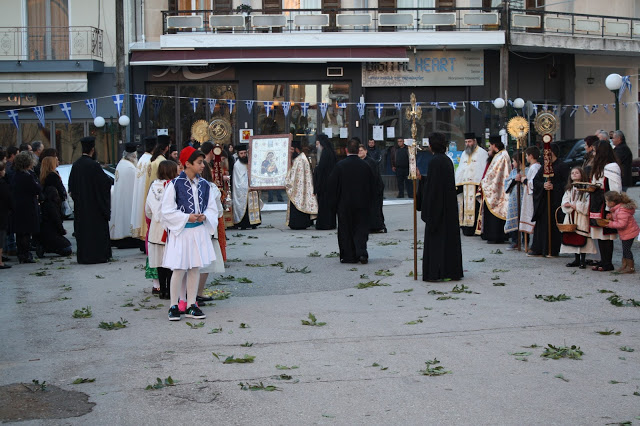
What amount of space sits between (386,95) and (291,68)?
3445 millimetres

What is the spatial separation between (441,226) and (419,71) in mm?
21089

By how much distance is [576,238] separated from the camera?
42.5 feet

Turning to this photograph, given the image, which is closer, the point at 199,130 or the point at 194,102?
the point at 199,130

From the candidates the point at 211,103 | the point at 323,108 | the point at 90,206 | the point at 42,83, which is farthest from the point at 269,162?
the point at 42,83

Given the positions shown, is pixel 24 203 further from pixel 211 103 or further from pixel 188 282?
pixel 211 103

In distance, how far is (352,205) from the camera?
14.2 metres

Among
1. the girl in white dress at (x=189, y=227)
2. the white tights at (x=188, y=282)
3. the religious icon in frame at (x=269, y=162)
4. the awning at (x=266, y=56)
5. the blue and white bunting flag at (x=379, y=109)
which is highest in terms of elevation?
the awning at (x=266, y=56)

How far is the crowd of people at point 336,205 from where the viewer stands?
968 cm

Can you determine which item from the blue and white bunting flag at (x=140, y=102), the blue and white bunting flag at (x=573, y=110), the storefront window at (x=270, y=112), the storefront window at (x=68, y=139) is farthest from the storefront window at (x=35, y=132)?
the blue and white bunting flag at (x=573, y=110)

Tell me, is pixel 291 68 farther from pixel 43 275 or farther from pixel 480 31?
pixel 43 275

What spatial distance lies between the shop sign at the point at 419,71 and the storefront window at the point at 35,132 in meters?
10.8

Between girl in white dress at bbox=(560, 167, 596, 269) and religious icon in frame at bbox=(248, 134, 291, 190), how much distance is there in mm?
8594

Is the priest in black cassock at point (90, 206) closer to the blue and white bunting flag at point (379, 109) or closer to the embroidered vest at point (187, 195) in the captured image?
the embroidered vest at point (187, 195)

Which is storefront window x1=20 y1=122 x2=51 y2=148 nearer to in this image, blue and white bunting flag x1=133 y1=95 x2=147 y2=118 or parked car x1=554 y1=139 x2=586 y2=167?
blue and white bunting flag x1=133 y1=95 x2=147 y2=118
